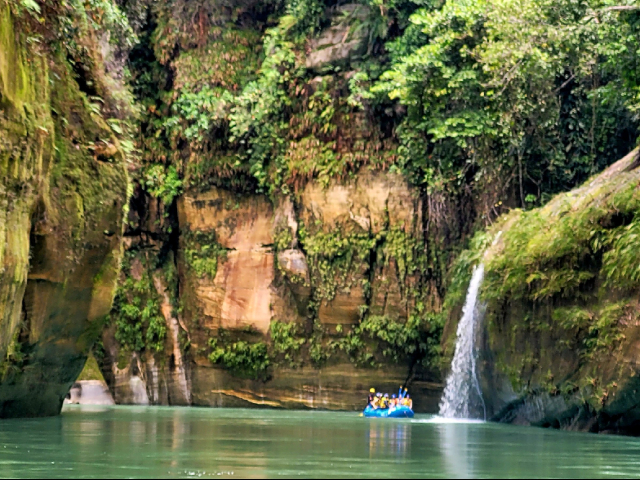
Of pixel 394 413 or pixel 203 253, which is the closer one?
pixel 394 413

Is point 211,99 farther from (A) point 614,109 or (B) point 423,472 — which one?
(B) point 423,472

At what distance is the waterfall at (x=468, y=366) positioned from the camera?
2244 centimetres

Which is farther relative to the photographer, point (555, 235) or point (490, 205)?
point (490, 205)

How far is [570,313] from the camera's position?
19.0m

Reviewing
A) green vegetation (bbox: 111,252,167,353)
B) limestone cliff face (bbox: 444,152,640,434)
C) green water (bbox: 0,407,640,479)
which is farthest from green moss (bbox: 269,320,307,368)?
green water (bbox: 0,407,640,479)

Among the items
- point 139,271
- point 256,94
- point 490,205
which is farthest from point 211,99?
point 490,205

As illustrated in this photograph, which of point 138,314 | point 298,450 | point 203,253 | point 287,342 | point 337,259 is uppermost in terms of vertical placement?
point 203,253

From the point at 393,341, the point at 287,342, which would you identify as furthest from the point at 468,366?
the point at 287,342

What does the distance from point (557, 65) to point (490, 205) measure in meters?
5.81

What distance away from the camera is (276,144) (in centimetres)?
3003

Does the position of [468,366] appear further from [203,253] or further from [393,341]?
[203,253]

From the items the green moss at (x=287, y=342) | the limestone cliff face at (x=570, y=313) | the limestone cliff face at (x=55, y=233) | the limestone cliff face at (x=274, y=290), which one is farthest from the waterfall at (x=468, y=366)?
the limestone cliff face at (x=55, y=233)

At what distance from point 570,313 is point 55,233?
933 centimetres

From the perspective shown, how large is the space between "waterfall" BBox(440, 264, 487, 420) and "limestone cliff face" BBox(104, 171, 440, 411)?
442 cm
